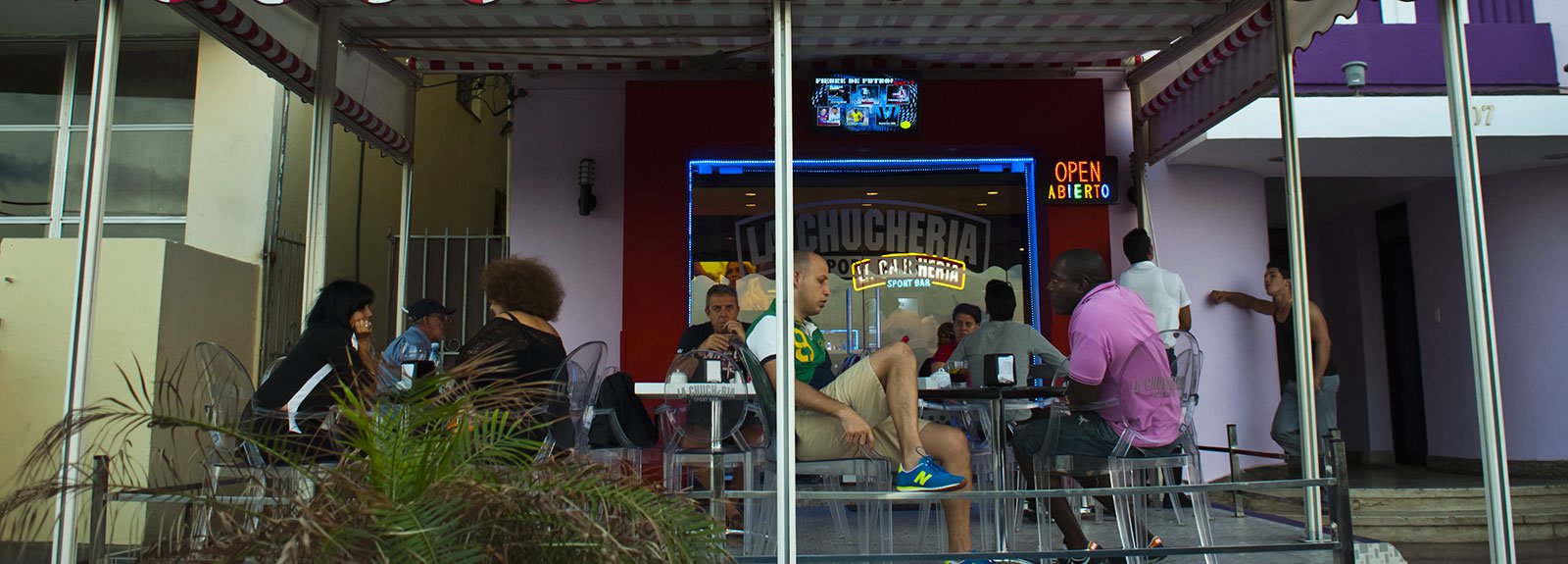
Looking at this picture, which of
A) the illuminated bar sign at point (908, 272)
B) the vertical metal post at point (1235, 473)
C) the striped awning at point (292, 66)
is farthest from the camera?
the illuminated bar sign at point (908, 272)

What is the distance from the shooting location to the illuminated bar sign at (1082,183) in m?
7.11

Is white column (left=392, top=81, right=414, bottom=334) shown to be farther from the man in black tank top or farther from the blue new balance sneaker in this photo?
the man in black tank top

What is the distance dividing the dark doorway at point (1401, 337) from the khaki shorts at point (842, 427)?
23.5 ft

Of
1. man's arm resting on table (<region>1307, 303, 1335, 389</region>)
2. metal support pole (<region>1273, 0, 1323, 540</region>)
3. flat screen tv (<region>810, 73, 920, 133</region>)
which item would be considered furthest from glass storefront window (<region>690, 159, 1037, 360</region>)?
metal support pole (<region>1273, 0, 1323, 540</region>)

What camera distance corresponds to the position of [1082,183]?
23.4 feet

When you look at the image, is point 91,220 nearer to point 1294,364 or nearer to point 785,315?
point 785,315

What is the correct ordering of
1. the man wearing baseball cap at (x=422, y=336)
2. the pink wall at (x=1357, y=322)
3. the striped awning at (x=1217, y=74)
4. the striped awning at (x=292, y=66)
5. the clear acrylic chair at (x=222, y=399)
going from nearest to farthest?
the clear acrylic chair at (x=222, y=399)
the striped awning at (x=292, y=66)
the striped awning at (x=1217, y=74)
the man wearing baseball cap at (x=422, y=336)
the pink wall at (x=1357, y=322)

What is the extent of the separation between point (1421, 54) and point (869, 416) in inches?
236

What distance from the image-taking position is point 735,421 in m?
3.86

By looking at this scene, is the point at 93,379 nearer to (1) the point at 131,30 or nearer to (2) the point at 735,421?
(1) the point at 131,30

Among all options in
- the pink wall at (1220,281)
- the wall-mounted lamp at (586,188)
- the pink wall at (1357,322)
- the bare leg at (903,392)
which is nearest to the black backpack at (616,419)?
the bare leg at (903,392)

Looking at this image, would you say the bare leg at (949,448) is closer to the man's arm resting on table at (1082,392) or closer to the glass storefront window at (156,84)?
the man's arm resting on table at (1082,392)

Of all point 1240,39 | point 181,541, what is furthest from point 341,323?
point 1240,39

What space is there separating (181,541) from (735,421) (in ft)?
6.63
